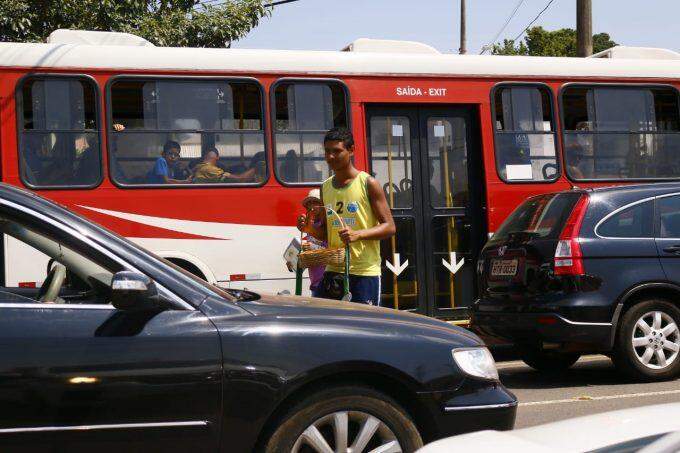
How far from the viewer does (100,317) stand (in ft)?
13.4

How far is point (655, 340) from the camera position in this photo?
340 inches

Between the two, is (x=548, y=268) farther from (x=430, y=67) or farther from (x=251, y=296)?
(x=251, y=296)

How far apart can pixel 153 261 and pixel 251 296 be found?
0.63 m

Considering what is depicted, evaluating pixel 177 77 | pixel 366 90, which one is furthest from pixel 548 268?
pixel 177 77

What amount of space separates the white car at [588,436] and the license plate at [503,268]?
18.6 ft

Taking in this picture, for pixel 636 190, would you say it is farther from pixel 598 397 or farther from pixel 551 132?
pixel 551 132

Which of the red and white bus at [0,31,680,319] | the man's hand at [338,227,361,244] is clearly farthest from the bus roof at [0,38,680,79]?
the man's hand at [338,227,361,244]

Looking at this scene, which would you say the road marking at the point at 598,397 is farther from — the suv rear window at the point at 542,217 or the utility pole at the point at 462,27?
the utility pole at the point at 462,27

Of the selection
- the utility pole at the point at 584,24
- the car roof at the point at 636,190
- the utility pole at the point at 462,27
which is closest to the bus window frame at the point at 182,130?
the car roof at the point at 636,190

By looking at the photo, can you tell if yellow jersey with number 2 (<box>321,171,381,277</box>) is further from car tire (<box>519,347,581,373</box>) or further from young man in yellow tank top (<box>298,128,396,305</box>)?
car tire (<box>519,347,581,373</box>)

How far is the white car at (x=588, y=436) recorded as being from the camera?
113 inches

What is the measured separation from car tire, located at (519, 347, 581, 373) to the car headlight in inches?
200

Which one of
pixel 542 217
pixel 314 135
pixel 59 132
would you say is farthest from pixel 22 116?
pixel 542 217

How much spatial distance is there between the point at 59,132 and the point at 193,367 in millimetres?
6443
